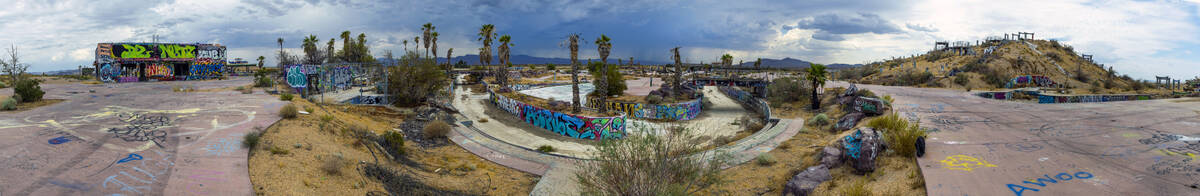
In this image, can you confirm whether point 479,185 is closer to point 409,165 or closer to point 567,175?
point 567,175

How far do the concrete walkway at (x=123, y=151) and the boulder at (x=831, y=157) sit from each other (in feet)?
50.2

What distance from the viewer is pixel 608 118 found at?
24.0m

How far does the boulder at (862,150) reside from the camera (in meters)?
12.8

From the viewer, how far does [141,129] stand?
1393cm

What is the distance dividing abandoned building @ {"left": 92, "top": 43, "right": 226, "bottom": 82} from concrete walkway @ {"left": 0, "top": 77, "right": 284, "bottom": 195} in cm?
5446

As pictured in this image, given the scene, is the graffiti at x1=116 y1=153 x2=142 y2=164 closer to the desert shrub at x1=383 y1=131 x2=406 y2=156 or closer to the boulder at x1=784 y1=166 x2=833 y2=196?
the desert shrub at x1=383 y1=131 x2=406 y2=156

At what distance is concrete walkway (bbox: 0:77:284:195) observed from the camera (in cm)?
903

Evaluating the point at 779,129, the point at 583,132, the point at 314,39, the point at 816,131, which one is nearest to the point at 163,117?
the point at 583,132

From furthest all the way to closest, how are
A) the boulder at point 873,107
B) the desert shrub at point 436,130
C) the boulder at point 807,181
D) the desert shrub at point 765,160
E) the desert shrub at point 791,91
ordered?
1. the desert shrub at point 791,91
2. the boulder at point 873,107
3. the desert shrub at point 436,130
4. the desert shrub at point 765,160
5. the boulder at point 807,181

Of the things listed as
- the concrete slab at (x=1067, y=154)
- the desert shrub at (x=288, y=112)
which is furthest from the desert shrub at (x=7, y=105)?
the concrete slab at (x=1067, y=154)

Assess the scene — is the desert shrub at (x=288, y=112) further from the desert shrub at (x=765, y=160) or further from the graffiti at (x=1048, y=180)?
the graffiti at (x=1048, y=180)

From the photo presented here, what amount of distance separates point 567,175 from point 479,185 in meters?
2.88

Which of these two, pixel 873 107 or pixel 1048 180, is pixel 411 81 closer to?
pixel 873 107

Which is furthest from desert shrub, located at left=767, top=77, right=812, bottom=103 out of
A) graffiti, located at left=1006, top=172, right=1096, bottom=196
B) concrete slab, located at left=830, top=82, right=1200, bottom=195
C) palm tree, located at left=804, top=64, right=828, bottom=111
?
graffiti, located at left=1006, top=172, right=1096, bottom=196
